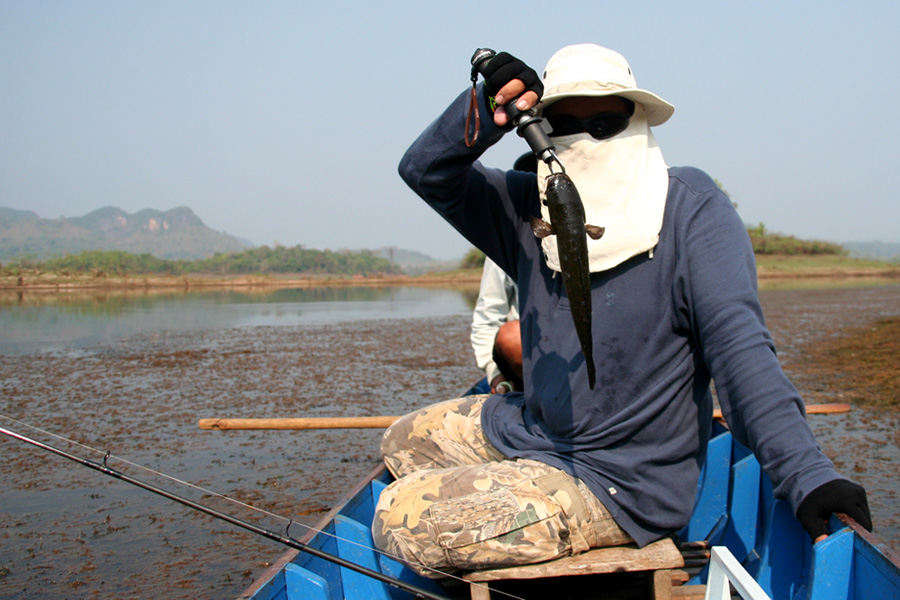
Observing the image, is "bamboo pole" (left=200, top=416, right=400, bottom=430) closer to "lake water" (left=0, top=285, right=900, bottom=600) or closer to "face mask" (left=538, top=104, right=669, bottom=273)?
"lake water" (left=0, top=285, right=900, bottom=600)

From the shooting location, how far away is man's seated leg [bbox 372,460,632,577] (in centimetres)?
210

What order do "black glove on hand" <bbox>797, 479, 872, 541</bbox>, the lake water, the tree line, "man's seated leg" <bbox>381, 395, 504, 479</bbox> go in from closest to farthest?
1. "black glove on hand" <bbox>797, 479, 872, 541</bbox>
2. "man's seated leg" <bbox>381, 395, 504, 479</bbox>
3. the lake water
4. the tree line

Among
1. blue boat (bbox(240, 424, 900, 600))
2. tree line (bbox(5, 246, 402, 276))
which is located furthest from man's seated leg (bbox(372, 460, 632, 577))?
tree line (bbox(5, 246, 402, 276))

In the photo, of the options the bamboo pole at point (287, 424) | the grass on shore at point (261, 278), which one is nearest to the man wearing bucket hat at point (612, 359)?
the bamboo pole at point (287, 424)

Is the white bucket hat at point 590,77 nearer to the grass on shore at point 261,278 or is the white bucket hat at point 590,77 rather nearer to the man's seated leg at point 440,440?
the man's seated leg at point 440,440

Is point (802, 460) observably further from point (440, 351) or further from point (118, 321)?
point (118, 321)

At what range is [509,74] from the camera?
211cm

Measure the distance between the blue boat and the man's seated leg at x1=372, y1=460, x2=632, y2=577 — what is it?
157mm

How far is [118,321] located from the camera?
22391 millimetres

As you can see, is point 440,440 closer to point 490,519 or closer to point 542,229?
point 490,519

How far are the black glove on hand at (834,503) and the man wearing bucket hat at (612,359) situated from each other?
111 mm

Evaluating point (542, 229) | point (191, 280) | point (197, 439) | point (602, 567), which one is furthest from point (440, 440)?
point (191, 280)

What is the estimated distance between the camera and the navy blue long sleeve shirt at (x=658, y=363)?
2.01 metres

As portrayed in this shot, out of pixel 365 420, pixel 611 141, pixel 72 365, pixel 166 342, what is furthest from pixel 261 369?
pixel 611 141
